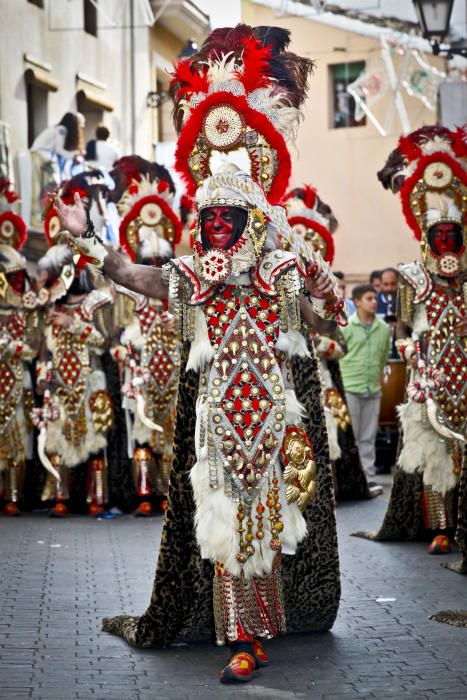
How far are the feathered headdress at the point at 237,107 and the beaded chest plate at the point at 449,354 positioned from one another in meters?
3.05

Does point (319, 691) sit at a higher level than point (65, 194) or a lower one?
lower

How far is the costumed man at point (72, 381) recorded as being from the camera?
468 inches

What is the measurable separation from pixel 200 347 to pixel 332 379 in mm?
7098

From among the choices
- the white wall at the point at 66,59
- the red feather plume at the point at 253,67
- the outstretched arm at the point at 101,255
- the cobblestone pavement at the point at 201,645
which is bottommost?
the cobblestone pavement at the point at 201,645

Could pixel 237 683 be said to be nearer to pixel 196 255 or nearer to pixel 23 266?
pixel 196 255

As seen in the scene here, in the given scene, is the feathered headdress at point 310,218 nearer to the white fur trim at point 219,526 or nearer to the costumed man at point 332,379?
the costumed man at point 332,379

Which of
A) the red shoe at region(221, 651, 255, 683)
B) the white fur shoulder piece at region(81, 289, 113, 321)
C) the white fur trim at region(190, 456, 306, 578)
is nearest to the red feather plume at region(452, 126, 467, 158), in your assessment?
the white fur shoulder piece at region(81, 289, 113, 321)

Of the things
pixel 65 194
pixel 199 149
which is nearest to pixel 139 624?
pixel 199 149

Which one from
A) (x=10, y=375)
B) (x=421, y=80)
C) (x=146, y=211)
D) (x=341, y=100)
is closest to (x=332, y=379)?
(x=146, y=211)

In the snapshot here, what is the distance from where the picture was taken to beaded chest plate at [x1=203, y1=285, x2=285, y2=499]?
6250 mm

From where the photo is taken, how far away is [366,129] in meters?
30.4

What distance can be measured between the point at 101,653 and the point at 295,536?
1.10m

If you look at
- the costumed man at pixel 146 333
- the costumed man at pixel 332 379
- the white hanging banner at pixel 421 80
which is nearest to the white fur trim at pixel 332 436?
the costumed man at pixel 332 379

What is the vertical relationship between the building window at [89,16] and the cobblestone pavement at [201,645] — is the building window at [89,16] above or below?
above
